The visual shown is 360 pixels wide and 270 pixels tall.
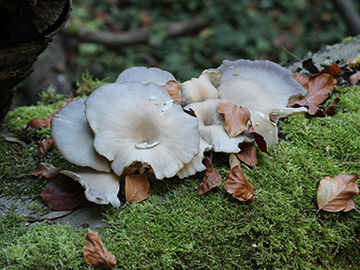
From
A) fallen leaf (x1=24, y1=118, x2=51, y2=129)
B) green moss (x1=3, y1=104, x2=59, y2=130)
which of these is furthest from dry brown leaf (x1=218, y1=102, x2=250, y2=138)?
green moss (x1=3, y1=104, x2=59, y2=130)

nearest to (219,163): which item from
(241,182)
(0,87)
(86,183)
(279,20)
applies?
(241,182)

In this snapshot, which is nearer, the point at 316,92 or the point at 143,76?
the point at 143,76

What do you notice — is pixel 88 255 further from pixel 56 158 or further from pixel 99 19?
pixel 99 19

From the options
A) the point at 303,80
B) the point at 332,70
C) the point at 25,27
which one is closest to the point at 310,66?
the point at 332,70

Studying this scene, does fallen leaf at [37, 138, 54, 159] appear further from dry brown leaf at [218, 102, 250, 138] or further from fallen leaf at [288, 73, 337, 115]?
fallen leaf at [288, 73, 337, 115]

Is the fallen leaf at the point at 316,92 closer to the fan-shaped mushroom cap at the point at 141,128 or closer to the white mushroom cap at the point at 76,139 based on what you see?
the fan-shaped mushroom cap at the point at 141,128

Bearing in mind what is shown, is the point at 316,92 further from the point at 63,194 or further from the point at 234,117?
the point at 63,194
